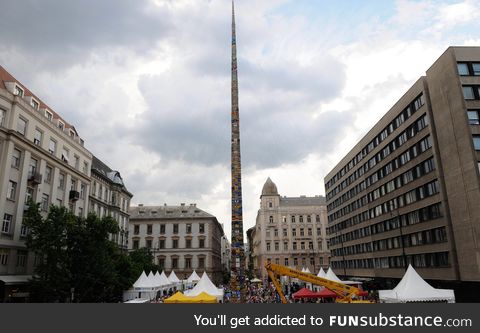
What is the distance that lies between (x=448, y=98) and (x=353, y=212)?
33213 mm

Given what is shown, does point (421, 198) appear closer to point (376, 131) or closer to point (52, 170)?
point (376, 131)

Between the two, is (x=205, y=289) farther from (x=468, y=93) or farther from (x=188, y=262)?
(x=188, y=262)

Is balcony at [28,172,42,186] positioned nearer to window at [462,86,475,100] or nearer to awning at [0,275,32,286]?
awning at [0,275,32,286]

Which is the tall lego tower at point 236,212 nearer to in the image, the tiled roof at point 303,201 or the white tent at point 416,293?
the white tent at point 416,293

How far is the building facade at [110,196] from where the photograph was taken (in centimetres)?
4869

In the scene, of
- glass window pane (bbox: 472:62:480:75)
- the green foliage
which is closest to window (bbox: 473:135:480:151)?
glass window pane (bbox: 472:62:480:75)

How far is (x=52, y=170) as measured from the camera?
3603 centimetres

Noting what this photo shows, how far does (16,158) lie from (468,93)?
136 ft

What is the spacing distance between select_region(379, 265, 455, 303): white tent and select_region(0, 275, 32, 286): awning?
90.0 ft

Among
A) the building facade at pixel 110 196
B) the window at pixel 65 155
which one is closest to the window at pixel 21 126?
the window at pixel 65 155

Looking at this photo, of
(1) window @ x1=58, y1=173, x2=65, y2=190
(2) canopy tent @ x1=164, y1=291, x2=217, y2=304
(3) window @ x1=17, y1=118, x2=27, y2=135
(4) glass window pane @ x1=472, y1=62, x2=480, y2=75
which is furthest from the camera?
(1) window @ x1=58, y1=173, x2=65, y2=190

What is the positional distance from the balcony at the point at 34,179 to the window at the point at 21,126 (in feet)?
12.7

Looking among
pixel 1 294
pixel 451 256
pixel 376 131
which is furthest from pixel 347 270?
pixel 1 294

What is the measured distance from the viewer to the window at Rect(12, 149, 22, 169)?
99.0 feet
